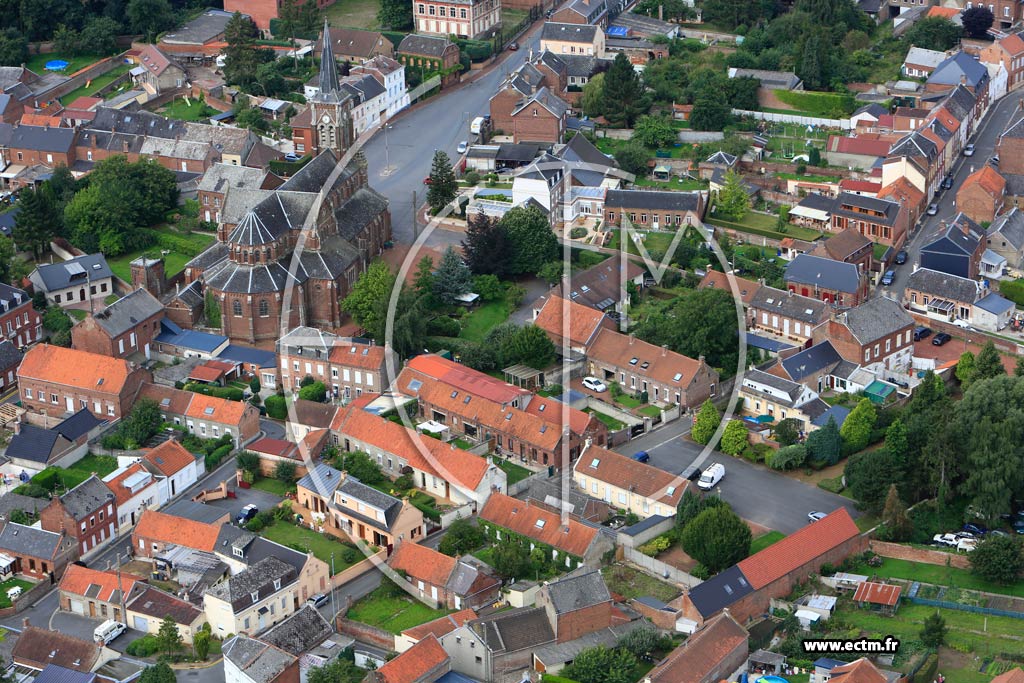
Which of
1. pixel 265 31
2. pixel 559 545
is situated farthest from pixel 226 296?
pixel 265 31

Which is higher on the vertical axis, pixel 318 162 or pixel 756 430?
pixel 318 162

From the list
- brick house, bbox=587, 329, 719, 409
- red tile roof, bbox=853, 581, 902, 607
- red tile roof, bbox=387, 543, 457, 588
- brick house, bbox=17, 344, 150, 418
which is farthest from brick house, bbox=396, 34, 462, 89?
red tile roof, bbox=853, 581, 902, 607

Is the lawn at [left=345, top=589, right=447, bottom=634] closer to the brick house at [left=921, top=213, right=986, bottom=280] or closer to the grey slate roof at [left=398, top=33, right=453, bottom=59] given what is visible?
the brick house at [left=921, top=213, right=986, bottom=280]

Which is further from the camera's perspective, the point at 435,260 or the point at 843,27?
the point at 843,27

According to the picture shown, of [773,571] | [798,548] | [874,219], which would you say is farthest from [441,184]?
[773,571]

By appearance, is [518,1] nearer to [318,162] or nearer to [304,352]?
[318,162]

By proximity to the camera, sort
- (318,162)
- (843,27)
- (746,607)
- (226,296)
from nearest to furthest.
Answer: (746,607) → (226,296) → (318,162) → (843,27)
